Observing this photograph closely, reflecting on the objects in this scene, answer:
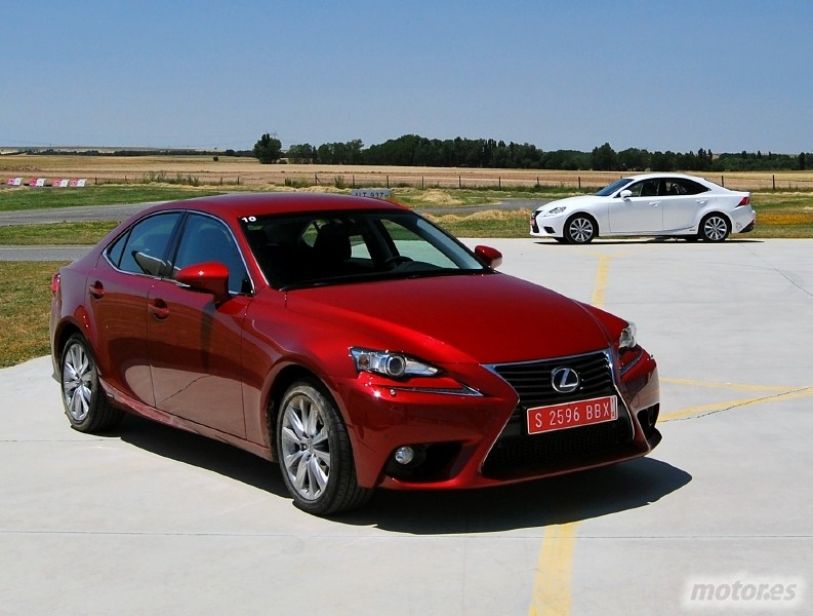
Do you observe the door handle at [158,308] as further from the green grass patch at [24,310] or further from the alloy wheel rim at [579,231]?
the alloy wheel rim at [579,231]

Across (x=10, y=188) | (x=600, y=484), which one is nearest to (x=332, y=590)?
(x=600, y=484)

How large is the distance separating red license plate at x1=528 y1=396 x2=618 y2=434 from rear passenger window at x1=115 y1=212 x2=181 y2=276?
2.67m

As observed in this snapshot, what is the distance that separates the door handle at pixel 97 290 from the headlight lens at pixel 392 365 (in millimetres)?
2663

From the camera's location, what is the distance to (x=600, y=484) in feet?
22.8

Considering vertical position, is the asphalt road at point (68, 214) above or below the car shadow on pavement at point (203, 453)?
below

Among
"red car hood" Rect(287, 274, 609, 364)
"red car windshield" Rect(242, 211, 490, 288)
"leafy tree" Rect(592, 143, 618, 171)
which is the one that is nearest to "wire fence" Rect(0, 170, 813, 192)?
"leafy tree" Rect(592, 143, 618, 171)

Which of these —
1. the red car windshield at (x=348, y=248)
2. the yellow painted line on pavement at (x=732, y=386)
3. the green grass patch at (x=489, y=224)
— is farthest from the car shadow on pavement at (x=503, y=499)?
the green grass patch at (x=489, y=224)

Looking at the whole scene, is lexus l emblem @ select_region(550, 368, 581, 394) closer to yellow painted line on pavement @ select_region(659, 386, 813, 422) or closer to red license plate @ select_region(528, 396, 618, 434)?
red license plate @ select_region(528, 396, 618, 434)

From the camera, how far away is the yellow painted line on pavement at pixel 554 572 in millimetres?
5043

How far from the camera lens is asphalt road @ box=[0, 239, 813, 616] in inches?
205

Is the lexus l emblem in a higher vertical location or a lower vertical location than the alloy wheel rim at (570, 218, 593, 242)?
higher

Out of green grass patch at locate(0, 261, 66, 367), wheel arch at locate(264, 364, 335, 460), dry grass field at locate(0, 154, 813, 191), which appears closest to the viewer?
wheel arch at locate(264, 364, 335, 460)

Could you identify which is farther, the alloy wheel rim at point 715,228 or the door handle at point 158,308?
the alloy wheel rim at point 715,228

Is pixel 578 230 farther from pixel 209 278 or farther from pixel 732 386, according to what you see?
pixel 209 278
